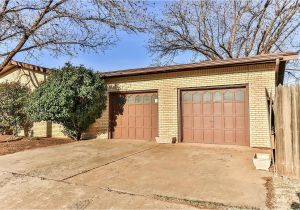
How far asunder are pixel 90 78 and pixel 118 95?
1.59 metres

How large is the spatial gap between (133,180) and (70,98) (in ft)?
21.2

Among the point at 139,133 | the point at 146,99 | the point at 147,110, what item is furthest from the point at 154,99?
the point at 139,133

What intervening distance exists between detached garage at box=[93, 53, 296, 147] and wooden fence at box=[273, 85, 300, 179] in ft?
8.54

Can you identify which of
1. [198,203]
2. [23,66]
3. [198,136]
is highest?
[23,66]

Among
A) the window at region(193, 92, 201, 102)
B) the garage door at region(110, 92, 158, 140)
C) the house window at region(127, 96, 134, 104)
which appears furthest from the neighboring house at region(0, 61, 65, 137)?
the window at region(193, 92, 201, 102)

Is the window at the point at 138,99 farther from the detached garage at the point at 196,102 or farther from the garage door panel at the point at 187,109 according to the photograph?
the garage door panel at the point at 187,109

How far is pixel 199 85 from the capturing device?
32.5ft

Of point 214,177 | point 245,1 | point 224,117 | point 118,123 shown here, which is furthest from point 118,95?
point 245,1

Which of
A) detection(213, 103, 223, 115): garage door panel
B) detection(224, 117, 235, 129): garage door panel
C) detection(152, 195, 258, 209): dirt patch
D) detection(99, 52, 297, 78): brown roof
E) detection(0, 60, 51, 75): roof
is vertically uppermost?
detection(0, 60, 51, 75): roof

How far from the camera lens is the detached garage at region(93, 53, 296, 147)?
884 centimetres

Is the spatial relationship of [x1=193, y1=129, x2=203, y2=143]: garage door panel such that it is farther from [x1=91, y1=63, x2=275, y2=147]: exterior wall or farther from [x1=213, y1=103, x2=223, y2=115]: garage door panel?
[x1=213, y1=103, x2=223, y2=115]: garage door panel

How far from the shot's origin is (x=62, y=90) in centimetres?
1070

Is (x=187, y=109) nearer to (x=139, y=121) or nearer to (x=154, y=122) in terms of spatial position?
(x=154, y=122)

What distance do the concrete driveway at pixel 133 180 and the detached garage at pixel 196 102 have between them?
1298 mm
